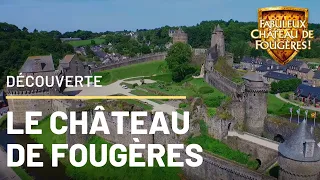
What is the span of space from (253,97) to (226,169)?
1106 centimetres

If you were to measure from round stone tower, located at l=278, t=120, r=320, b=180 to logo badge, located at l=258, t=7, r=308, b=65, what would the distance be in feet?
122

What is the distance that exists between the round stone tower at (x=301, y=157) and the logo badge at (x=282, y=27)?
3714 centimetres

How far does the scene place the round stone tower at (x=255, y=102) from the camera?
3631cm

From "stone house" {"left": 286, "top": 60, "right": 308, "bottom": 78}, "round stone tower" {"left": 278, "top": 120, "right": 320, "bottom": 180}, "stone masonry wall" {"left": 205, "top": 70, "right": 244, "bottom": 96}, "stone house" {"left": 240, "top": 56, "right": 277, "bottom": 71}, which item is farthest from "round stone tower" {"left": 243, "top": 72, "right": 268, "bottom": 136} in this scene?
"stone house" {"left": 240, "top": 56, "right": 277, "bottom": 71}

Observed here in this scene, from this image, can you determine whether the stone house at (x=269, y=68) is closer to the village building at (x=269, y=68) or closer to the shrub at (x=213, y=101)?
the village building at (x=269, y=68)

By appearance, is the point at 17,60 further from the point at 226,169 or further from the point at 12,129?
the point at 226,169

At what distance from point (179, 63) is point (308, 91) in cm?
2202

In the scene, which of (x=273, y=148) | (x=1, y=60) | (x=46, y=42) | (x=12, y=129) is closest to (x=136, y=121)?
(x=273, y=148)

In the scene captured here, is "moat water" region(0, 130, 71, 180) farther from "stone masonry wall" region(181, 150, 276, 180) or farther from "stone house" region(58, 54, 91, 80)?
"stone house" region(58, 54, 91, 80)

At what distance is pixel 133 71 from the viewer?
248ft

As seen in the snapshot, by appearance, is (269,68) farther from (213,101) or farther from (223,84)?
(213,101)

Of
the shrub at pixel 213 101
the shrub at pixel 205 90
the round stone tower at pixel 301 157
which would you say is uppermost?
the shrub at pixel 205 90

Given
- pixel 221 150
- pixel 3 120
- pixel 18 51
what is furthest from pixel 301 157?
pixel 18 51

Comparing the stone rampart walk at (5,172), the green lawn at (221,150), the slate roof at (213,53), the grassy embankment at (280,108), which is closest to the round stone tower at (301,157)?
the green lawn at (221,150)
